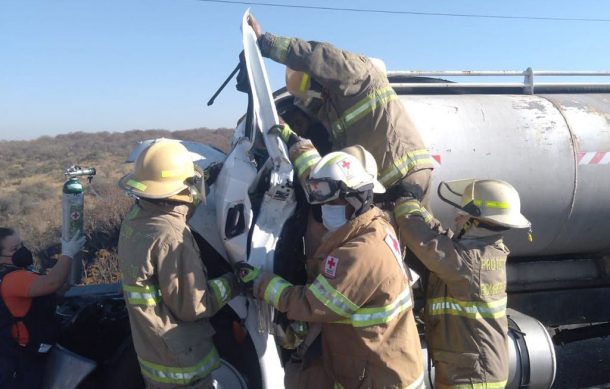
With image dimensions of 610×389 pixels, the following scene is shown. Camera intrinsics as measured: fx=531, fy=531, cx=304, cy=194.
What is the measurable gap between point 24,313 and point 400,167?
88.8 inches

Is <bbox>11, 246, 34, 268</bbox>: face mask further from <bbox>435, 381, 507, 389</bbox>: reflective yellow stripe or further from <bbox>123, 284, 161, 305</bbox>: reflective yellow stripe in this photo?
<bbox>435, 381, 507, 389</bbox>: reflective yellow stripe

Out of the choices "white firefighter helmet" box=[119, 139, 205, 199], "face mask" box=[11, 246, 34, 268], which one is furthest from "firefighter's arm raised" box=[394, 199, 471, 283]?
"face mask" box=[11, 246, 34, 268]

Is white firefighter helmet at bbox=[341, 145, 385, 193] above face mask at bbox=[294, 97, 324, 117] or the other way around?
the other way around

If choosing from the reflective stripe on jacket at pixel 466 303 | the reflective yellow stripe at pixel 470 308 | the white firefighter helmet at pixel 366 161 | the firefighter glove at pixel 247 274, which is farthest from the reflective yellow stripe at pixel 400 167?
the firefighter glove at pixel 247 274

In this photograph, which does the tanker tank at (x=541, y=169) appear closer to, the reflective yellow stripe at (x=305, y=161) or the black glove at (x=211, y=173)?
the reflective yellow stripe at (x=305, y=161)

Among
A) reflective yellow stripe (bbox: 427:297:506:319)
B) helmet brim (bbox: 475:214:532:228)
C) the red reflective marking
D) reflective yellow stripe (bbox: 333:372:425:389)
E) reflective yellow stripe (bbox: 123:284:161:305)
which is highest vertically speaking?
the red reflective marking

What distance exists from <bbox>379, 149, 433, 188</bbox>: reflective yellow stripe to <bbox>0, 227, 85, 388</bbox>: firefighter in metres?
1.87

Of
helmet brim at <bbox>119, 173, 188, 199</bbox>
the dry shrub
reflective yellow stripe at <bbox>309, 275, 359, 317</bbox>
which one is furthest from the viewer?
the dry shrub

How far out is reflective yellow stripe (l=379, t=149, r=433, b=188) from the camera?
10.2 ft

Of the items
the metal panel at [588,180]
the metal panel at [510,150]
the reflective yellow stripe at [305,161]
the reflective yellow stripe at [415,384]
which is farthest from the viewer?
the metal panel at [588,180]

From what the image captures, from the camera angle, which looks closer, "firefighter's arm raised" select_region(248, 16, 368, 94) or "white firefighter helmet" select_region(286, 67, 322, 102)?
"firefighter's arm raised" select_region(248, 16, 368, 94)

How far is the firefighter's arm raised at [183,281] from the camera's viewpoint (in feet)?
7.98

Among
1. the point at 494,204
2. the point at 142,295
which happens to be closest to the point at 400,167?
the point at 494,204

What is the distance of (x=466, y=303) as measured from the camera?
2.87 meters
